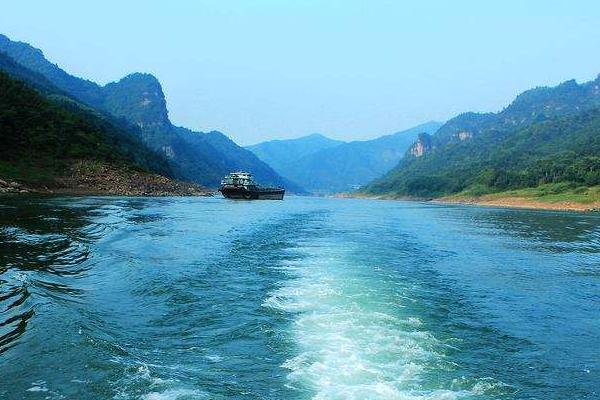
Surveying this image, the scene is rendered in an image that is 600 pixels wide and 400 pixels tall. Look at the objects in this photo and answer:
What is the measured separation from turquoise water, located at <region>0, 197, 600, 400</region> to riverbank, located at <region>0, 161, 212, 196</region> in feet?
190

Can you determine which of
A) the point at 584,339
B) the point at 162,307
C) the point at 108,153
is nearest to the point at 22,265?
the point at 162,307

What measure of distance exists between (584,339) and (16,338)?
16.1 meters

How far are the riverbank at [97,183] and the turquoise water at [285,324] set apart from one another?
190 ft

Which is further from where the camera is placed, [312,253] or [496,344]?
[312,253]

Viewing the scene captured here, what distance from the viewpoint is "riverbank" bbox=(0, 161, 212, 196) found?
82875 millimetres

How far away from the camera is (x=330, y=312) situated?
17.1 m

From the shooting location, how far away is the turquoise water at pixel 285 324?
1066cm

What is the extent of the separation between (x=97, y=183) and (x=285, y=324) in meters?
98.1

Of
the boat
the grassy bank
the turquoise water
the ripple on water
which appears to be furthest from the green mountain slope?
the grassy bank

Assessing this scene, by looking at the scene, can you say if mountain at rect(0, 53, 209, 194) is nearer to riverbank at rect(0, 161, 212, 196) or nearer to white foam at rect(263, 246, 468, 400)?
riverbank at rect(0, 161, 212, 196)

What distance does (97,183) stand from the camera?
4065 inches

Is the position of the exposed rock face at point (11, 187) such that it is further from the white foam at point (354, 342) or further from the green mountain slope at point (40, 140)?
the white foam at point (354, 342)

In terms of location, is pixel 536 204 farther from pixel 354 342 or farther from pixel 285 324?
pixel 354 342

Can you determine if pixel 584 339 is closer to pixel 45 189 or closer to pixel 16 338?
pixel 16 338
